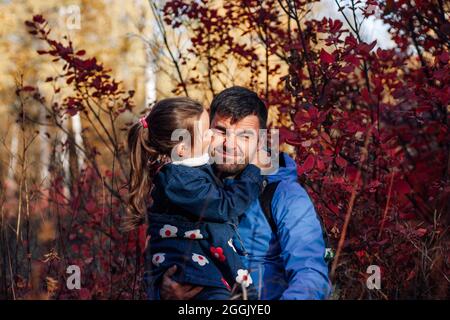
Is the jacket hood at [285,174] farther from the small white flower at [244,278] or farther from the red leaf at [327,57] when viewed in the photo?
the red leaf at [327,57]

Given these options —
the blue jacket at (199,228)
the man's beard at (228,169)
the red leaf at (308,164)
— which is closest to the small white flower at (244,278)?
the blue jacket at (199,228)

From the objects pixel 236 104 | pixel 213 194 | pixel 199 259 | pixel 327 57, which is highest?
pixel 327 57

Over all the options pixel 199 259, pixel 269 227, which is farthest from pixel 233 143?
pixel 199 259

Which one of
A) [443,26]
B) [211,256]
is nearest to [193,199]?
[211,256]

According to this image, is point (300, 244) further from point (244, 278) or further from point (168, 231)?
point (168, 231)

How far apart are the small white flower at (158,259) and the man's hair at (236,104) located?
613 millimetres

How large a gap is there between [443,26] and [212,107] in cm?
166

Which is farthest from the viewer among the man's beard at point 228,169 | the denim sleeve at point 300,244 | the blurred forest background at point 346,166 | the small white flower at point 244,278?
the blurred forest background at point 346,166

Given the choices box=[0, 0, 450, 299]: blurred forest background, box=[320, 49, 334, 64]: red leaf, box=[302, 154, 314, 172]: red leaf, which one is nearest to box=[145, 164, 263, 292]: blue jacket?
box=[0, 0, 450, 299]: blurred forest background

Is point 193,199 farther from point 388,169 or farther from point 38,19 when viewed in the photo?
point 38,19

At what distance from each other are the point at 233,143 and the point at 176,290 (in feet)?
2.05

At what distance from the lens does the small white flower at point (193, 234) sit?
7.77 feet

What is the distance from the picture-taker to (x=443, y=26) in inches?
142

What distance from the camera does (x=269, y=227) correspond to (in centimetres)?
238
